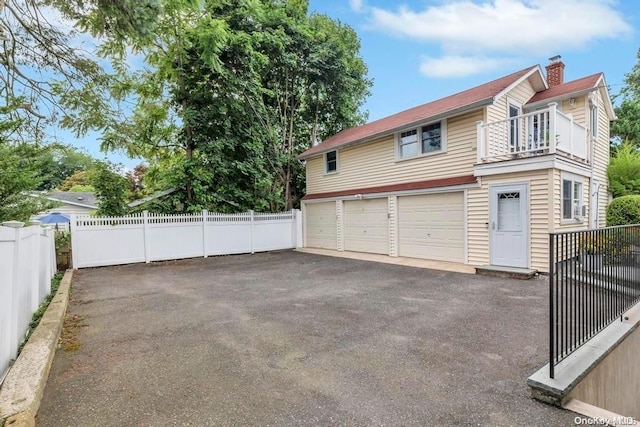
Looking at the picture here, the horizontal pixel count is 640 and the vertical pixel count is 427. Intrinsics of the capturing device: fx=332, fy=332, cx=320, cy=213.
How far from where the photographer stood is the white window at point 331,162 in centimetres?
1412

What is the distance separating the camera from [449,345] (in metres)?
3.84

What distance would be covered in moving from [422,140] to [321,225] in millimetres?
5773

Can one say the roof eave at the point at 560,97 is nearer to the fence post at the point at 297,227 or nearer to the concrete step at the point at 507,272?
the concrete step at the point at 507,272

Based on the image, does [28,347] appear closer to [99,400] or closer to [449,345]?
[99,400]

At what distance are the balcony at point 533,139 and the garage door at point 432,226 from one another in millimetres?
1463

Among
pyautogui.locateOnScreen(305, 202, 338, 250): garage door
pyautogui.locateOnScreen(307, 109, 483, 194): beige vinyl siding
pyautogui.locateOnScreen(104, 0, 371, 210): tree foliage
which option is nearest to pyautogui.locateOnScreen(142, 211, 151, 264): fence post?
pyautogui.locateOnScreen(104, 0, 371, 210): tree foliage

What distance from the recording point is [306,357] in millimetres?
3564

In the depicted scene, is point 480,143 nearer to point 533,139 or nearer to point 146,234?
point 533,139

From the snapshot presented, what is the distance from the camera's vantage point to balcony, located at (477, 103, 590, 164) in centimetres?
781

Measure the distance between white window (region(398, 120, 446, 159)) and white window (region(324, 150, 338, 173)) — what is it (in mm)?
3442

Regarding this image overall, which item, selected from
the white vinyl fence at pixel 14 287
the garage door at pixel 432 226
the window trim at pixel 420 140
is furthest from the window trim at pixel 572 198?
the white vinyl fence at pixel 14 287

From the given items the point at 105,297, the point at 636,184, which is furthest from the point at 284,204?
the point at 636,184

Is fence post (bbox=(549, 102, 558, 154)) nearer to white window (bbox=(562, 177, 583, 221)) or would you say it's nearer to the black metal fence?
white window (bbox=(562, 177, 583, 221))

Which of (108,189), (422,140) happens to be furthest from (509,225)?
(108,189)
